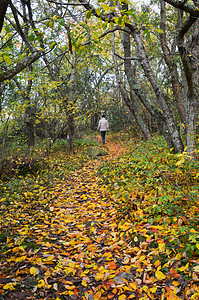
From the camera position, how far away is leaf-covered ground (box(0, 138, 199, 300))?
2.48 meters

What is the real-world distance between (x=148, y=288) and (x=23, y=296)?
1.47 metres

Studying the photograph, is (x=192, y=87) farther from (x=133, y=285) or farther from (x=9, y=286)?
(x=9, y=286)

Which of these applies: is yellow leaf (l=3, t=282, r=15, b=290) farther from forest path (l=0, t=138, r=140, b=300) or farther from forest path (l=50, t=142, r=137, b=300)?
forest path (l=50, t=142, r=137, b=300)

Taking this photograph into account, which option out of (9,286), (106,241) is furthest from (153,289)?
(9,286)

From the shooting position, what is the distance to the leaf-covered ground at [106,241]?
8.14 feet

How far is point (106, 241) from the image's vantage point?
3.53 meters

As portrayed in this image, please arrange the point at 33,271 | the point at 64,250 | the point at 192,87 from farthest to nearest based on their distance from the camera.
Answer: the point at 192,87, the point at 64,250, the point at 33,271

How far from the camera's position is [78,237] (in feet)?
12.2

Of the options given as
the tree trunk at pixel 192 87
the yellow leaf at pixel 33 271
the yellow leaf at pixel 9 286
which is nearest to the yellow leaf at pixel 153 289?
the yellow leaf at pixel 33 271

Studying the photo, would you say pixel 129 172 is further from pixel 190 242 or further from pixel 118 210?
pixel 190 242

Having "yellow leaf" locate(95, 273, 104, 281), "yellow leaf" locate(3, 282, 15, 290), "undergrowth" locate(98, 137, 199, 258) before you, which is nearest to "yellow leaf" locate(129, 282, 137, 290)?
"yellow leaf" locate(95, 273, 104, 281)

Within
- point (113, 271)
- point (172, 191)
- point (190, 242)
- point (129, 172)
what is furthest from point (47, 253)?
point (129, 172)

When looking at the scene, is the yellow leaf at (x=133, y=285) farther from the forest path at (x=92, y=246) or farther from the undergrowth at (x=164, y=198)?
the undergrowth at (x=164, y=198)

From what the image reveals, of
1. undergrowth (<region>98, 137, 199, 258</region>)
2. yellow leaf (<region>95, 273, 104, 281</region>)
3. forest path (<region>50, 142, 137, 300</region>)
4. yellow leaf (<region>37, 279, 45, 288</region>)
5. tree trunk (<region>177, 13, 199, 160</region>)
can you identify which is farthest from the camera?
tree trunk (<region>177, 13, 199, 160</region>)
